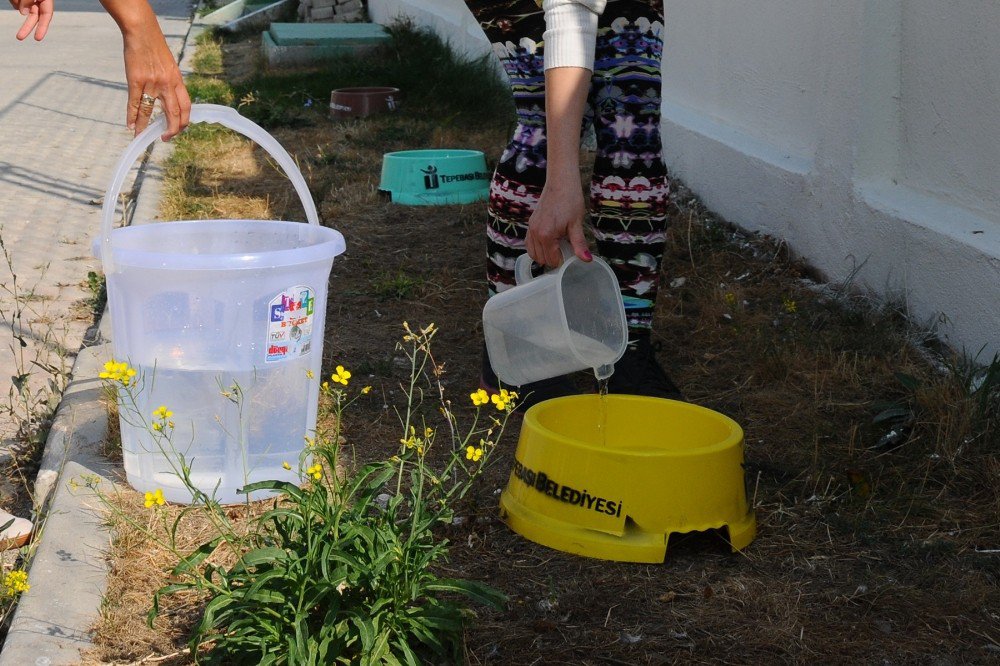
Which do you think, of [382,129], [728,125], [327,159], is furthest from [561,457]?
[382,129]

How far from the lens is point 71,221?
5102mm

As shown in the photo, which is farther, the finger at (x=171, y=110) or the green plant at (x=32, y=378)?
the green plant at (x=32, y=378)

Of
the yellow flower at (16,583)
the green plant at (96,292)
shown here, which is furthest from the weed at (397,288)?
the yellow flower at (16,583)

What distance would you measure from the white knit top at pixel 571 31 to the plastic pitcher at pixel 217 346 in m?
0.60

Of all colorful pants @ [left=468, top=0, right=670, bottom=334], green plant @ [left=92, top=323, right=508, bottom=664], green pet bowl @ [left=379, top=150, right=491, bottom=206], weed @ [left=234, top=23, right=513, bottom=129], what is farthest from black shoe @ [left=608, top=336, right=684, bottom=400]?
weed @ [left=234, top=23, right=513, bottom=129]

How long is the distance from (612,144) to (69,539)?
1477 mm

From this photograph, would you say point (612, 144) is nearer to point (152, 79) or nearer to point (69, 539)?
point (152, 79)

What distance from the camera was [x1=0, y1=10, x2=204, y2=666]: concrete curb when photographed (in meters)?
1.88

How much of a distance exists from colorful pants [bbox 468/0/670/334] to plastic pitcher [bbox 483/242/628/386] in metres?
0.15

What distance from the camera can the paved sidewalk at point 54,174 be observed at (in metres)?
3.69

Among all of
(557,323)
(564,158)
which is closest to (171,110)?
(564,158)

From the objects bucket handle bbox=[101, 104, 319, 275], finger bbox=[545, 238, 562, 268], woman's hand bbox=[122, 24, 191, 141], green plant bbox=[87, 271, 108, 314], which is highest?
woman's hand bbox=[122, 24, 191, 141]

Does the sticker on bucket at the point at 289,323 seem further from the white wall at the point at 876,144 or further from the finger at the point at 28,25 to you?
the white wall at the point at 876,144

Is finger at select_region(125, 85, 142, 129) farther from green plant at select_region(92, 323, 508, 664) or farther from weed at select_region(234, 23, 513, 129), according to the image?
weed at select_region(234, 23, 513, 129)
